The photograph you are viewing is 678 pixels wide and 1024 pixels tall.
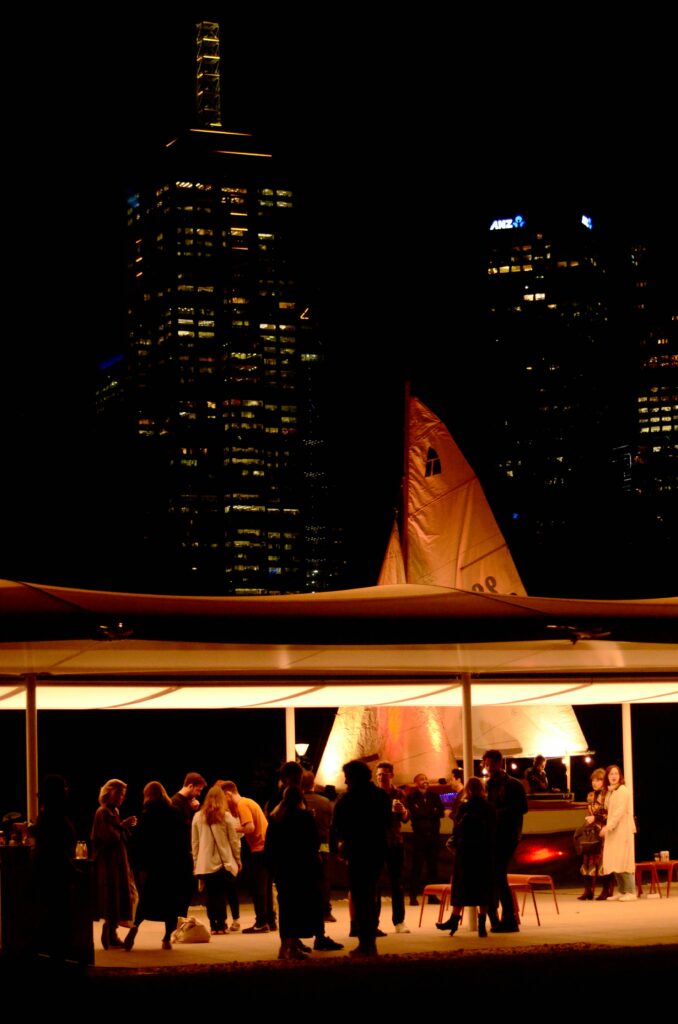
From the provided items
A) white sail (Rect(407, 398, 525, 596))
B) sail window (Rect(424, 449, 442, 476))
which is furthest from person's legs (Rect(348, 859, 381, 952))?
sail window (Rect(424, 449, 442, 476))

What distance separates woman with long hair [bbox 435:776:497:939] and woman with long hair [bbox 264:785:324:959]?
163cm

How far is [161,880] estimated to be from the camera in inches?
522

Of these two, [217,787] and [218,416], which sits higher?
[218,416]

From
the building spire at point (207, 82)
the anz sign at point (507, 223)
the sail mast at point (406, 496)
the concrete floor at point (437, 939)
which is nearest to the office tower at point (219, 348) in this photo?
the building spire at point (207, 82)

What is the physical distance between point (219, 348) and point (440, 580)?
4257 inches

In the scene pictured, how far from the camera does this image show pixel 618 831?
17438mm

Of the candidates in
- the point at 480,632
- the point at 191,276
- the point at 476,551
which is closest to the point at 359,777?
the point at 480,632

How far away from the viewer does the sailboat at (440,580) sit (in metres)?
20.5

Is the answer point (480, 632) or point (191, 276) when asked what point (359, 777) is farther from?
point (191, 276)

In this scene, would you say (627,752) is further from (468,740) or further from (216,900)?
(216,900)

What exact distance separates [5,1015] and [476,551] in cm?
1485

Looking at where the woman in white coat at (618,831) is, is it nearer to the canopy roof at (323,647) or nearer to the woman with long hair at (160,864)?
the canopy roof at (323,647)

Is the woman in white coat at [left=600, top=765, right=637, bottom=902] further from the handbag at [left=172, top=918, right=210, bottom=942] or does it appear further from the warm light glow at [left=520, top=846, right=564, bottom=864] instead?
the handbag at [left=172, top=918, right=210, bottom=942]

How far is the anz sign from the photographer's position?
14062 centimetres
